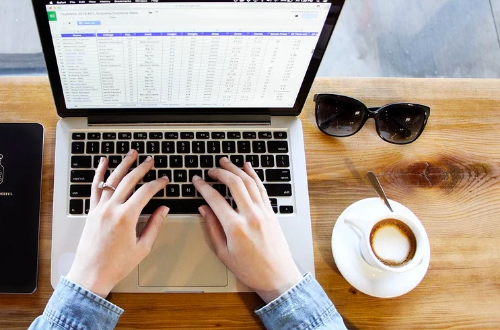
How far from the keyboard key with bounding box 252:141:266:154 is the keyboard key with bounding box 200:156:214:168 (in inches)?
2.7

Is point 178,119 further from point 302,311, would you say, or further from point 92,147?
point 302,311

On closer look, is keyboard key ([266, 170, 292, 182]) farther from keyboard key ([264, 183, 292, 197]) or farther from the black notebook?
the black notebook

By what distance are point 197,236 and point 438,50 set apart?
3.42 ft

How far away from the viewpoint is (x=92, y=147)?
28.6 inches

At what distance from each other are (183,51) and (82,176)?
0.25 meters

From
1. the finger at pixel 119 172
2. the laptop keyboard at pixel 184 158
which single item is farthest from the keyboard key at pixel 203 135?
the finger at pixel 119 172

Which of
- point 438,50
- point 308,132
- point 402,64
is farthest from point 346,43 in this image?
point 308,132

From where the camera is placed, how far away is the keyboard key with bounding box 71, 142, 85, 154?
0.72 metres

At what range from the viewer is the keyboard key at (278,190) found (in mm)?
728

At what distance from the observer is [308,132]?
0.80m

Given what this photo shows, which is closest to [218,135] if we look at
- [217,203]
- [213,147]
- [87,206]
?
[213,147]

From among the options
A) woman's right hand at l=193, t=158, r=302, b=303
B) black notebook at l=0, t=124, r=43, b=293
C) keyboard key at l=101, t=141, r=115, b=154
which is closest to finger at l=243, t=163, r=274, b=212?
woman's right hand at l=193, t=158, r=302, b=303

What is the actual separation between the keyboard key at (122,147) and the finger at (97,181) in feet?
0.09

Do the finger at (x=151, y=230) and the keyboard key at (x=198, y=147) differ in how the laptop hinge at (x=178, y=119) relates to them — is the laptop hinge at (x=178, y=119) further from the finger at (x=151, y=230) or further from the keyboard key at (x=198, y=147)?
the finger at (x=151, y=230)
